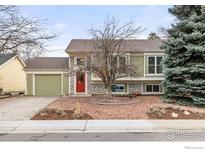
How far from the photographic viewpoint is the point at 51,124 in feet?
35.8

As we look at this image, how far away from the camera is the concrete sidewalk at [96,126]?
9.98m

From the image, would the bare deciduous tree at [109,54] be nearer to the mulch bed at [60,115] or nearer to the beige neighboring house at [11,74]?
the mulch bed at [60,115]

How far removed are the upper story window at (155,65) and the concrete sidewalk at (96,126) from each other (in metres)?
10.4

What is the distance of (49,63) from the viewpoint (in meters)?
24.2

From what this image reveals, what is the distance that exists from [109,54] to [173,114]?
602 cm

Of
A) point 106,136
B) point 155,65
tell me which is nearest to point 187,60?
point 155,65

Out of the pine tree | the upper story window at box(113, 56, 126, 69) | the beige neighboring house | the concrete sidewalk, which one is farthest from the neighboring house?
the concrete sidewalk

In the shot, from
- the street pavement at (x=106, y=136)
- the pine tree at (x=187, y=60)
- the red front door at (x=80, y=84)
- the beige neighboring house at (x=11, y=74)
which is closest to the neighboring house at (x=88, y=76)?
the red front door at (x=80, y=84)

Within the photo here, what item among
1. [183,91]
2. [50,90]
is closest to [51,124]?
[183,91]

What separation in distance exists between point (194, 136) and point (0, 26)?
15433mm

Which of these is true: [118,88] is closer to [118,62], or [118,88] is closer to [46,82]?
[118,62]

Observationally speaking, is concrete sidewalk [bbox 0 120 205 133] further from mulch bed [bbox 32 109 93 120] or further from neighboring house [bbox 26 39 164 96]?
neighboring house [bbox 26 39 164 96]

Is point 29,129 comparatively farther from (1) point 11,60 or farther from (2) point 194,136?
(1) point 11,60

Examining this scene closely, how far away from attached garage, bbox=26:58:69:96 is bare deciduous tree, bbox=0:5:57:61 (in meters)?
2.96
